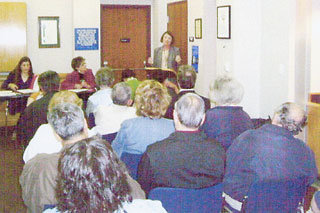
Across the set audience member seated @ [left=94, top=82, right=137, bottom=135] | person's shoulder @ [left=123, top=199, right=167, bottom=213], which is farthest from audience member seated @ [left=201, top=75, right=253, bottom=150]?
person's shoulder @ [left=123, top=199, right=167, bottom=213]

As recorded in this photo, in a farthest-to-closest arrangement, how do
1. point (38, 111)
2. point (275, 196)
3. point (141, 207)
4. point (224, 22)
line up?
point (224, 22) < point (38, 111) < point (275, 196) < point (141, 207)

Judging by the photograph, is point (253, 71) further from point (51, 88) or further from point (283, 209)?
point (283, 209)

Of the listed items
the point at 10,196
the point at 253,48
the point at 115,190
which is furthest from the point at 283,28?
the point at 115,190

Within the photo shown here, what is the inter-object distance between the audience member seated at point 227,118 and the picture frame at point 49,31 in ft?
19.0

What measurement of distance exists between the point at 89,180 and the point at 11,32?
7.29 m

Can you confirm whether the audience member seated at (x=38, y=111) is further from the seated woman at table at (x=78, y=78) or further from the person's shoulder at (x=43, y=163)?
the seated woman at table at (x=78, y=78)

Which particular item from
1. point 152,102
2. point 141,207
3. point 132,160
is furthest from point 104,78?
point 141,207

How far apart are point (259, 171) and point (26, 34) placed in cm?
656

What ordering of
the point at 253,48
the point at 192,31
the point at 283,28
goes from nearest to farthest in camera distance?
the point at 283,28
the point at 253,48
the point at 192,31

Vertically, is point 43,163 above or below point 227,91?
below

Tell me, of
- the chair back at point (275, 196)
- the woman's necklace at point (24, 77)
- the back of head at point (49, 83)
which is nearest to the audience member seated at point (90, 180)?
the chair back at point (275, 196)

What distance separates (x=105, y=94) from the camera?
5.34 metres

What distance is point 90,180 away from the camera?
5.73 feet

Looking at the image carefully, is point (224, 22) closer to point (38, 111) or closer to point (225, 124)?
point (38, 111)
